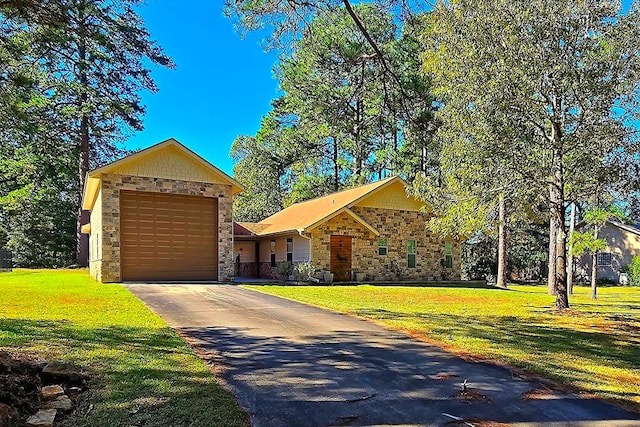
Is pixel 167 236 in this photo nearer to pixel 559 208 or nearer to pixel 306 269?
pixel 306 269

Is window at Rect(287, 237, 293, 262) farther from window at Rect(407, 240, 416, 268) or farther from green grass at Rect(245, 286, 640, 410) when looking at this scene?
green grass at Rect(245, 286, 640, 410)

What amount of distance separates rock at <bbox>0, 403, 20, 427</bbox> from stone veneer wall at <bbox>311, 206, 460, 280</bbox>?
16290 mm

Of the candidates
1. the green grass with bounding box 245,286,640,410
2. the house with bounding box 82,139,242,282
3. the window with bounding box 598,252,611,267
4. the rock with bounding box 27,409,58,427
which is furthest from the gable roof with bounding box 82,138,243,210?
the window with bounding box 598,252,611,267

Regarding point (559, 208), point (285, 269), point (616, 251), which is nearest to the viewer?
point (559, 208)

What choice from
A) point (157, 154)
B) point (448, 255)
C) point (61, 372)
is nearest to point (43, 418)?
point (61, 372)

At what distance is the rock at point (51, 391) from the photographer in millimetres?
4309

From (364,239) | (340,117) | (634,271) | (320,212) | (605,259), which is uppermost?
(340,117)

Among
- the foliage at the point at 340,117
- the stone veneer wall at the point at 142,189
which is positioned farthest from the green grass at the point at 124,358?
the stone veneer wall at the point at 142,189

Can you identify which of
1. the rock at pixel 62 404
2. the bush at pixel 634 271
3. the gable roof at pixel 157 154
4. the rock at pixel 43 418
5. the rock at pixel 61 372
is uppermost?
the gable roof at pixel 157 154

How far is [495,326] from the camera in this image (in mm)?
9109

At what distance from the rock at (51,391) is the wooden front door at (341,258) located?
16.4m

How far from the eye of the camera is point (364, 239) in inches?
845

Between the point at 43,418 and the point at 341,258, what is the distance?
1748 cm

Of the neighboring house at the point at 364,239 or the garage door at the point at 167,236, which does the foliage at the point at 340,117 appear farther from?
the garage door at the point at 167,236
